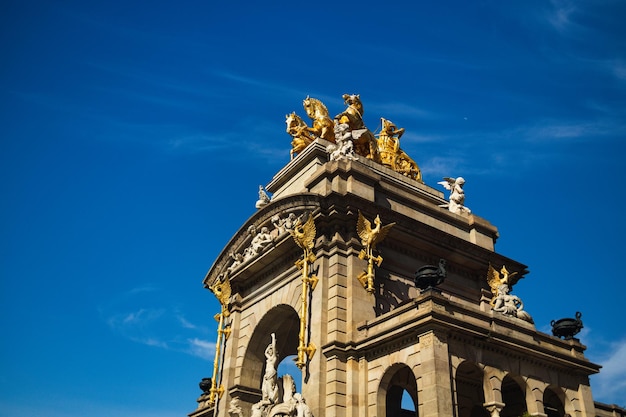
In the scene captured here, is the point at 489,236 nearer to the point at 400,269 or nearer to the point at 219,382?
the point at 400,269

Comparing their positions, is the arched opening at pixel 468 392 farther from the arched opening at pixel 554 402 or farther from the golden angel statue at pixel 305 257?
the golden angel statue at pixel 305 257

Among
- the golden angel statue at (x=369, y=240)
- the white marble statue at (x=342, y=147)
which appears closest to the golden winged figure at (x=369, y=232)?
the golden angel statue at (x=369, y=240)

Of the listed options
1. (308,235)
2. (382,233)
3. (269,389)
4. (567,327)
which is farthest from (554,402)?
(308,235)

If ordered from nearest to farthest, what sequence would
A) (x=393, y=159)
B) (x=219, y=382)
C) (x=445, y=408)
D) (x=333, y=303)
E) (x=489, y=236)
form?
(x=445, y=408) < (x=333, y=303) < (x=219, y=382) < (x=489, y=236) < (x=393, y=159)

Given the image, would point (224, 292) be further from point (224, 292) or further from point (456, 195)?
point (456, 195)

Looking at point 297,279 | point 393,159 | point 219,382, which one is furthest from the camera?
point 393,159

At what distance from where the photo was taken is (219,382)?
32812mm

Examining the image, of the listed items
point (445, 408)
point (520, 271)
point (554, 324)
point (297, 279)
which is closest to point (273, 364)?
point (297, 279)

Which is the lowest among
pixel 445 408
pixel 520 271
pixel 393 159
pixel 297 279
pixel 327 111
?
pixel 445 408

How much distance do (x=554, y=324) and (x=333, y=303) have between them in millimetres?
10279

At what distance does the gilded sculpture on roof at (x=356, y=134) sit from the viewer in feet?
122

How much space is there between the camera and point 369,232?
27.8 metres

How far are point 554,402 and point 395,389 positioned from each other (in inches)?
295

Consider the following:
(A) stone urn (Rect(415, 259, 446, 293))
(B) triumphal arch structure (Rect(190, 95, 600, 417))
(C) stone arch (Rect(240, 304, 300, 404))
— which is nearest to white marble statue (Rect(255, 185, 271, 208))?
(B) triumphal arch structure (Rect(190, 95, 600, 417))
